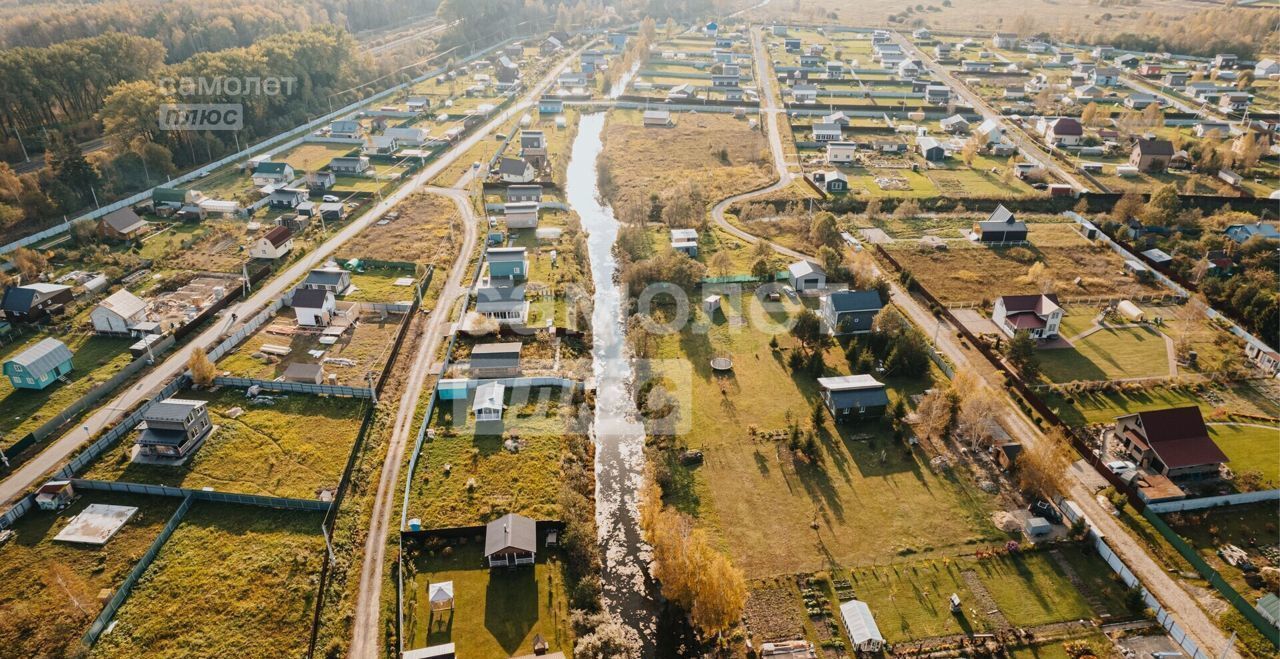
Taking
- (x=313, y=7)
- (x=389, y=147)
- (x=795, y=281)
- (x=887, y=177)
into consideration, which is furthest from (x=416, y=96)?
(x=795, y=281)

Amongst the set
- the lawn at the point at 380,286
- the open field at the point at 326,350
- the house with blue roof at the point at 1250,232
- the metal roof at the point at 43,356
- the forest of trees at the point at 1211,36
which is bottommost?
the open field at the point at 326,350

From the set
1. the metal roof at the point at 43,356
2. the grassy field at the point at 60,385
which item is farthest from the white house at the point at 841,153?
the metal roof at the point at 43,356

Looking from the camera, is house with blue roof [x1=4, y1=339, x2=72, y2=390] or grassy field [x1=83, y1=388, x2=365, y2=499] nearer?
grassy field [x1=83, y1=388, x2=365, y2=499]

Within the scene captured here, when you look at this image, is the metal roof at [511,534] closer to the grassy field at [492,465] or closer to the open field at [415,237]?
the grassy field at [492,465]

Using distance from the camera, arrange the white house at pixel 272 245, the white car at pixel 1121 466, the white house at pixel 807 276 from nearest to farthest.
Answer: the white car at pixel 1121 466 → the white house at pixel 807 276 → the white house at pixel 272 245

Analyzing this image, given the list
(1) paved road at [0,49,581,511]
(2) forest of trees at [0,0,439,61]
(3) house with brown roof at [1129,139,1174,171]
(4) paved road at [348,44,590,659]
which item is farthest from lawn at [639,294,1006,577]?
(2) forest of trees at [0,0,439,61]

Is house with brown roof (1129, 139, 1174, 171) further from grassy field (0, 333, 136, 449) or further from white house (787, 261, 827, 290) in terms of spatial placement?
grassy field (0, 333, 136, 449)
